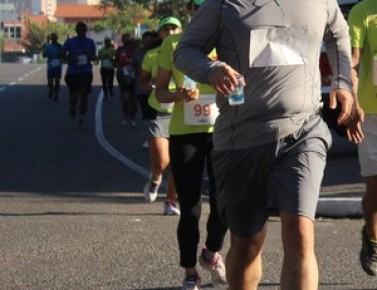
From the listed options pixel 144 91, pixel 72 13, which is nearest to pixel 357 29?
pixel 144 91

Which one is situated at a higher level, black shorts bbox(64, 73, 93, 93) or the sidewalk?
the sidewalk

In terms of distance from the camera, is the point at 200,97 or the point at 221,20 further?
the point at 200,97

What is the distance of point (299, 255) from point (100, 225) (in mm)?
4703

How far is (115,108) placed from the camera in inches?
1083

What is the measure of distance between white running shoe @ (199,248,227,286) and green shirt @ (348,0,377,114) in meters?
1.34

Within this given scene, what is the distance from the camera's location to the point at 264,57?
4934 mm

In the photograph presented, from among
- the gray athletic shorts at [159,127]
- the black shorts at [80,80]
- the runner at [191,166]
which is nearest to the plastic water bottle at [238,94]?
the runner at [191,166]

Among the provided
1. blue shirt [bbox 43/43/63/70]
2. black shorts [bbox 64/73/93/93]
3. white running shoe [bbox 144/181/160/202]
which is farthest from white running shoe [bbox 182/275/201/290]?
blue shirt [bbox 43/43/63/70]

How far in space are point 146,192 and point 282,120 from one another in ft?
19.1

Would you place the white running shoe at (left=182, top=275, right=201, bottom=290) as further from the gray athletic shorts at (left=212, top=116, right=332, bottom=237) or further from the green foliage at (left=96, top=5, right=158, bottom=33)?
the green foliage at (left=96, top=5, right=158, bottom=33)

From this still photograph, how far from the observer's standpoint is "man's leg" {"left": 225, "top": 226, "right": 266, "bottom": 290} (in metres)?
5.14

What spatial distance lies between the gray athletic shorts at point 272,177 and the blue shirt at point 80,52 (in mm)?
14832

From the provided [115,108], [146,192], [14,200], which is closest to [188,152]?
[146,192]

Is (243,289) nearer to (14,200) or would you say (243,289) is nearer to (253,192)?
(253,192)
